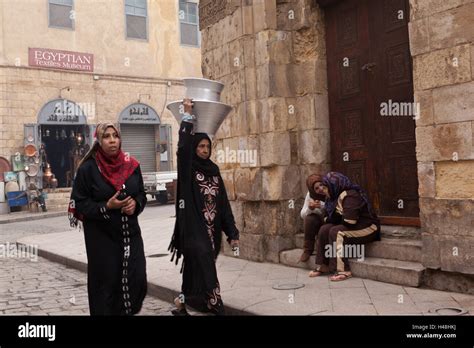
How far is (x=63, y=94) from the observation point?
20.0 m

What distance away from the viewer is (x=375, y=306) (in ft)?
14.6

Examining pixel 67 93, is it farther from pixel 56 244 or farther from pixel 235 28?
pixel 235 28

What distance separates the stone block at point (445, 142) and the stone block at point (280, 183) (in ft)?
7.14

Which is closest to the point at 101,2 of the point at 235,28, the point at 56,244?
the point at 56,244

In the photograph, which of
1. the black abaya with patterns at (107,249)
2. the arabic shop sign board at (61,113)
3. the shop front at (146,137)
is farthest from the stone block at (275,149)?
the shop front at (146,137)

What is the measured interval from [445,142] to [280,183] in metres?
2.51

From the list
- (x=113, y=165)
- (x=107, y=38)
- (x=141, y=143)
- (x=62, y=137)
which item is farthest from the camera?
(x=141, y=143)

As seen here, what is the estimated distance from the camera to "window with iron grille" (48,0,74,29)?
19.6 meters

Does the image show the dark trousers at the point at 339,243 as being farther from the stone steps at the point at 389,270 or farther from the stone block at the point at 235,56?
the stone block at the point at 235,56

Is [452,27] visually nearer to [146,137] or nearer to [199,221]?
[199,221]

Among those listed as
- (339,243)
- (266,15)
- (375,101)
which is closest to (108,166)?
(339,243)

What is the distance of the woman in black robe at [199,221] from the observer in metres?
4.66

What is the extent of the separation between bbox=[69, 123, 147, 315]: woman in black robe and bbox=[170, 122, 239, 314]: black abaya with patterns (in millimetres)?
722

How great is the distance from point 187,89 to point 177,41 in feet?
64.5
